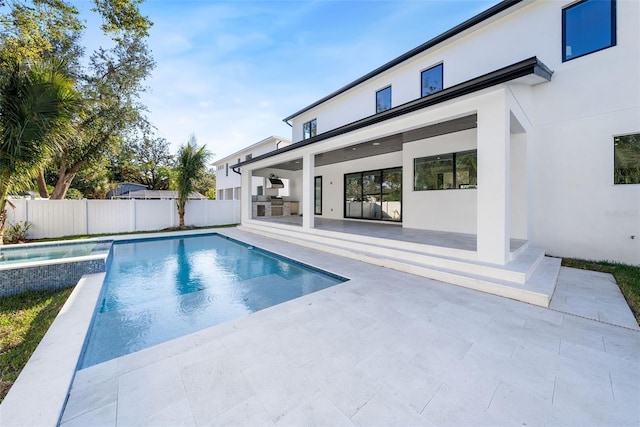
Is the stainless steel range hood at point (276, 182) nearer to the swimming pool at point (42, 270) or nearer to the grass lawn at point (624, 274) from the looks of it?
the swimming pool at point (42, 270)

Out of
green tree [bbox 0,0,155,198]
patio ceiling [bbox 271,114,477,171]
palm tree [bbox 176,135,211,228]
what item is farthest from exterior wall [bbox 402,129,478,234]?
green tree [bbox 0,0,155,198]

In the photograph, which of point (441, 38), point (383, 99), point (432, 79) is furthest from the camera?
point (383, 99)

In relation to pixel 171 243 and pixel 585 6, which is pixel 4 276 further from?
pixel 585 6

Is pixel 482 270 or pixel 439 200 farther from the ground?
A: pixel 439 200

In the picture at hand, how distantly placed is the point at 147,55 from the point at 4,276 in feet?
41.6

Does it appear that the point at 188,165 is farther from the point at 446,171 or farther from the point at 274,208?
the point at 446,171

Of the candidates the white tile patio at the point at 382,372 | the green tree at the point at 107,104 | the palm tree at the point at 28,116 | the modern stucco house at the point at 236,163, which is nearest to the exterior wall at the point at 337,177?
the modern stucco house at the point at 236,163

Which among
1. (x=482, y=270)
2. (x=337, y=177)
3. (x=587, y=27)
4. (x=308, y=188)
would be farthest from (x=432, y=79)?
(x=482, y=270)

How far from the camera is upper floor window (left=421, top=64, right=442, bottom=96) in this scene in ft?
29.8

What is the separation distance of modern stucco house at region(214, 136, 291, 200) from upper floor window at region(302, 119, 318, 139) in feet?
12.1

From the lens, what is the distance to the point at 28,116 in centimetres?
692

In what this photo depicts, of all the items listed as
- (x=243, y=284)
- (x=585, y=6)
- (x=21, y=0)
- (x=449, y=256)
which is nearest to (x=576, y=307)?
(x=449, y=256)

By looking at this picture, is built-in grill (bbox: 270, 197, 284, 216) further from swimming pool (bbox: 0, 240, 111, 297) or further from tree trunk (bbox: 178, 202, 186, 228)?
swimming pool (bbox: 0, 240, 111, 297)

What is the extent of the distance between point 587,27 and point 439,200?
5464 millimetres
